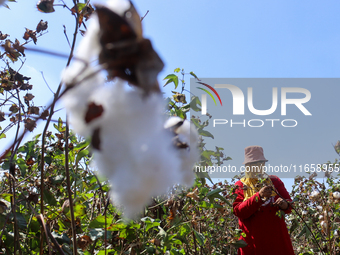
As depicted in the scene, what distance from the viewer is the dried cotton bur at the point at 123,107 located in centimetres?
19

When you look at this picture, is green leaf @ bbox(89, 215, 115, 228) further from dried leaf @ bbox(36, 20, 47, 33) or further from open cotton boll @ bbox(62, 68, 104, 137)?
dried leaf @ bbox(36, 20, 47, 33)

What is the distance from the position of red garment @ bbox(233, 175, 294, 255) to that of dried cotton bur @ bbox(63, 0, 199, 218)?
5.37ft

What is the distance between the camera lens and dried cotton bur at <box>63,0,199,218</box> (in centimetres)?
19

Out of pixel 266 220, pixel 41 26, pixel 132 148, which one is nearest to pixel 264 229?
pixel 266 220

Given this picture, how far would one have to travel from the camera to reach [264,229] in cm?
177

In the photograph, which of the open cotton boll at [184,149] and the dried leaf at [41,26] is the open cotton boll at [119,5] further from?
the dried leaf at [41,26]

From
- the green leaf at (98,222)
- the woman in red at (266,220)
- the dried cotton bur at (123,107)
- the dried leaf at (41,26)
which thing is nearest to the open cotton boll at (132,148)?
→ the dried cotton bur at (123,107)

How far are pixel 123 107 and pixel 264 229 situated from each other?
1.82m

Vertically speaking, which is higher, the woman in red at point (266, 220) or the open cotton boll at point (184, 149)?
the woman in red at point (266, 220)

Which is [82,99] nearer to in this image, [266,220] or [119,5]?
[119,5]

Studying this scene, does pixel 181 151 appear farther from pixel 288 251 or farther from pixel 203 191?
pixel 288 251

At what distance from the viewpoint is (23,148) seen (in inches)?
46.8

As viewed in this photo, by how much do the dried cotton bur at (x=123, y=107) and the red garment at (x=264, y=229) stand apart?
164 centimetres

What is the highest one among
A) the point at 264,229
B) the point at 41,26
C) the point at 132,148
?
the point at 41,26
